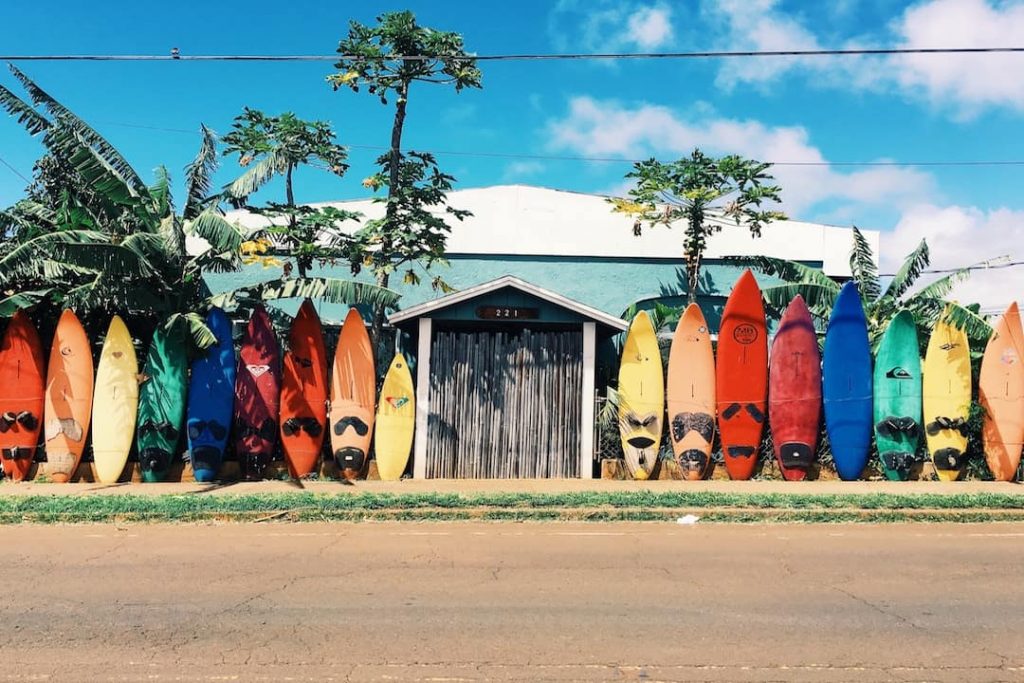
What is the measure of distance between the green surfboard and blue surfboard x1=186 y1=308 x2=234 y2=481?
0.20m

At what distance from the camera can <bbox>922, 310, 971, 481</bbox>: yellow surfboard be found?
42.8 ft

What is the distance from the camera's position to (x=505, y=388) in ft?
44.2

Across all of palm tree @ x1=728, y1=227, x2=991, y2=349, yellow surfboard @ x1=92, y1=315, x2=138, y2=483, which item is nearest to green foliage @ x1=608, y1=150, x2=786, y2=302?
palm tree @ x1=728, y1=227, x2=991, y2=349

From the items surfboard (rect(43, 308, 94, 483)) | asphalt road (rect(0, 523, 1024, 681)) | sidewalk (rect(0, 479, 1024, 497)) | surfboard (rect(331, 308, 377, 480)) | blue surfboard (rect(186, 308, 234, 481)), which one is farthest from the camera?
surfboard (rect(331, 308, 377, 480))

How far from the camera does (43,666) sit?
4.65 meters

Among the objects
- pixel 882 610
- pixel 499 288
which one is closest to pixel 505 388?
pixel 499 288

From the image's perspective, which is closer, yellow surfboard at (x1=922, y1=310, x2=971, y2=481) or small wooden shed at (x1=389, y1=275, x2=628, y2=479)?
yellow surfboard at (x1=922, y1=310, x2=971, y2=481)

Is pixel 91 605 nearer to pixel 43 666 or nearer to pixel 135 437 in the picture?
pixel 43 666

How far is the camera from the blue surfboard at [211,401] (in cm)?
1285

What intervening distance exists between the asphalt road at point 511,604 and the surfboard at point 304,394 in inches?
156

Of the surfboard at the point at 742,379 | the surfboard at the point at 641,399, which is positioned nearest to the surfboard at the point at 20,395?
the surfboard at the point at 641,399

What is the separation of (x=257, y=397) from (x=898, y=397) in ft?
33.3

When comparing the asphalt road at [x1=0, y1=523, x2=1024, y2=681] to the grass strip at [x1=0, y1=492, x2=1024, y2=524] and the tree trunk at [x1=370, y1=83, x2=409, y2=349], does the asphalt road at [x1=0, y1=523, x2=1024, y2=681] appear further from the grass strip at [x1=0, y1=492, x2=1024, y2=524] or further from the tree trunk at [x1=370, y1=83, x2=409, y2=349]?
the tree trunk at [x1=370, y1=83, x2=409, y2=349]

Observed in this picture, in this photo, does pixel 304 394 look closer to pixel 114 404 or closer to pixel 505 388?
pixel 114 404
